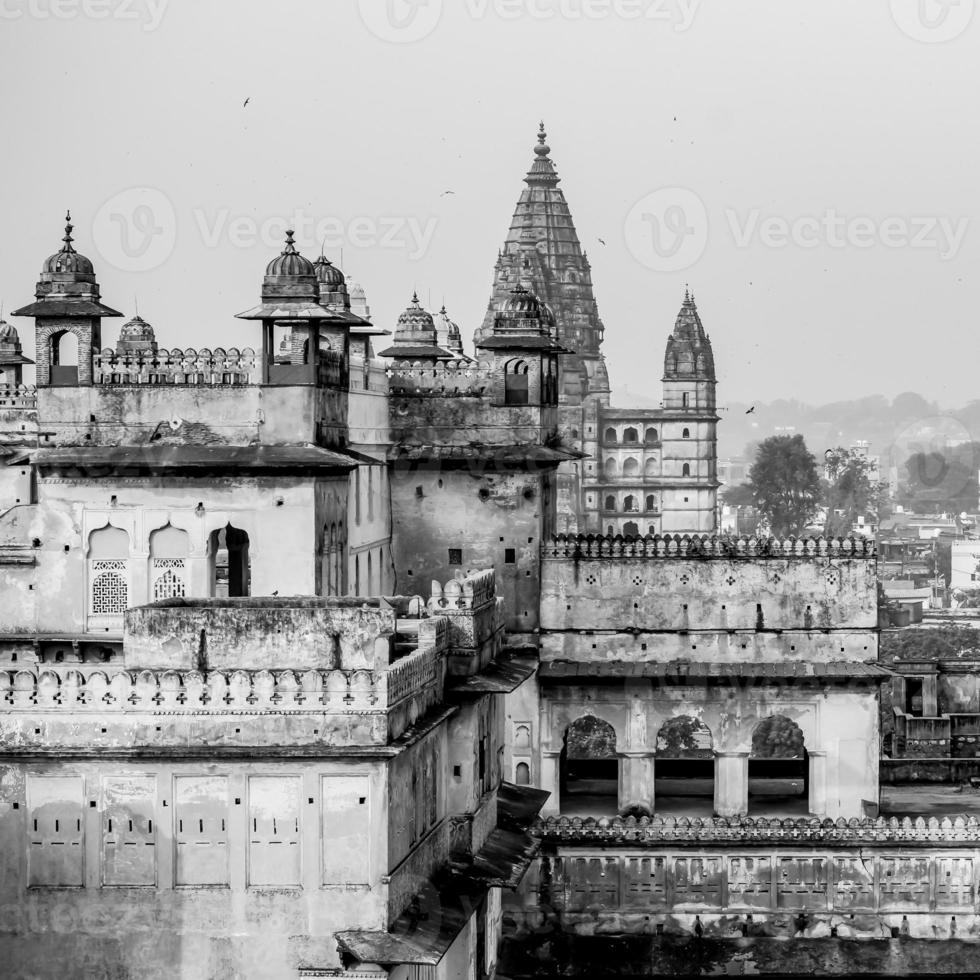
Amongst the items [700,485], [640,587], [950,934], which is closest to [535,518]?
[640,587]

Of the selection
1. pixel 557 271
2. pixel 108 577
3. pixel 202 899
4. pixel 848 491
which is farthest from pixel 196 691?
pixel 848 491

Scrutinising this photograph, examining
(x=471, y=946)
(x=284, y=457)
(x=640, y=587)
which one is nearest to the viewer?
(x=471, y=946)

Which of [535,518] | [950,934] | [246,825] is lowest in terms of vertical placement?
[950,934]

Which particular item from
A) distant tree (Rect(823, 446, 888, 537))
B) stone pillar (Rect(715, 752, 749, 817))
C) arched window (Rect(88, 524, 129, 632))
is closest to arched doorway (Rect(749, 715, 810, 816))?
stone pillar (Rect(715, 752, 749, 817))

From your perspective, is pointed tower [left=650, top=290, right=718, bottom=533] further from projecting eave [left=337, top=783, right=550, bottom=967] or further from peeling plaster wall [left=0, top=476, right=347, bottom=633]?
projecting eave [left=337, top=783, right=550, bottom=967]

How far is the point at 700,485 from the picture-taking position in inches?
4405

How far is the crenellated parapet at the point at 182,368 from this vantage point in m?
40.1

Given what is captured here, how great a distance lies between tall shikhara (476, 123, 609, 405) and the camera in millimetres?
106125

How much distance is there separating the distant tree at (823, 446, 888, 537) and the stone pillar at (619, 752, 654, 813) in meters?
104

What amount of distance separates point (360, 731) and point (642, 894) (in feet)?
53.0

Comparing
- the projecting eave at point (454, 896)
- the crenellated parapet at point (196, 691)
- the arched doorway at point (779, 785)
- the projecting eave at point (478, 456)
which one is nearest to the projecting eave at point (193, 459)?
the projecting eave at point (454, 896)

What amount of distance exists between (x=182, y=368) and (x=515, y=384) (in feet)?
25.5

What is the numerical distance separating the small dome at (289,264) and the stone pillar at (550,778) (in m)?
9.52

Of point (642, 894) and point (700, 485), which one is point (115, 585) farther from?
point (700, 485)
